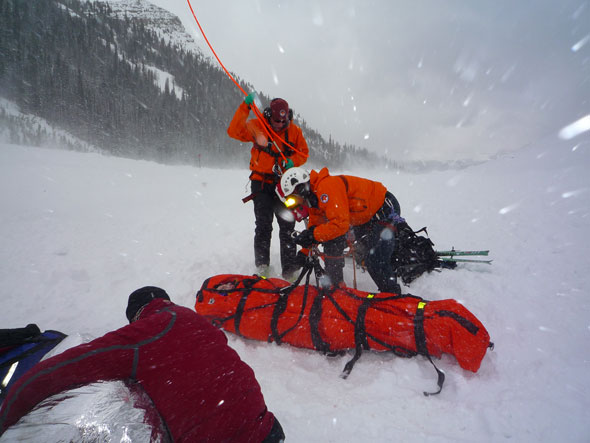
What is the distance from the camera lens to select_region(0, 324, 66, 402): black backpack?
65.4 inches

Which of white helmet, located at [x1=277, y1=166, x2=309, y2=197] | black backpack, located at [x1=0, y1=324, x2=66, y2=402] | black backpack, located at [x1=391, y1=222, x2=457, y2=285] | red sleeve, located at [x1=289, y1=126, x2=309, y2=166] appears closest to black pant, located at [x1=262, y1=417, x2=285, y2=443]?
black backpack, located at [x1=0, y1=324, x2=66, y2=402]

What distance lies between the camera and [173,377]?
1.16 m

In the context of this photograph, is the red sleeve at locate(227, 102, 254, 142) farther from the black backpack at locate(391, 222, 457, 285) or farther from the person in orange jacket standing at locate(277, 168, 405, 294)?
the black backpack at locate(391, 222, 457, 285)

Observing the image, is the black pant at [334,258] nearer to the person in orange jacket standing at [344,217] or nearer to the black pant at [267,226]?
the person in orange jacket standing at [344,217]

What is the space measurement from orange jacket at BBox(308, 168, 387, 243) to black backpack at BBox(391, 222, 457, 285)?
684mm

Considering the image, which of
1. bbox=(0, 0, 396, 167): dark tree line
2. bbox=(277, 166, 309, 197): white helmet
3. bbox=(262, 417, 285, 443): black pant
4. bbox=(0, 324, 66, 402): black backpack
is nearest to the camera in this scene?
bbox=(262, 417, 285, 443): black pant

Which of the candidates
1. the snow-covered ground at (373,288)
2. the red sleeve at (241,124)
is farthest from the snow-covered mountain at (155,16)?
the red sleeve at (241,124)

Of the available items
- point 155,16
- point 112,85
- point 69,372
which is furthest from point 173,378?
point 155,16

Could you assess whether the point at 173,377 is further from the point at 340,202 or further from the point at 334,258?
the point at 334,258

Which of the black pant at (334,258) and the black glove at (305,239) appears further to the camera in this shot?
the black pant at (334,258)

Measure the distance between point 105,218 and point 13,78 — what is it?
157 feet

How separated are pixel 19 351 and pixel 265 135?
A: 10.00 ft

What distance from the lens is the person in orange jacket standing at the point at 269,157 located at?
350 cm

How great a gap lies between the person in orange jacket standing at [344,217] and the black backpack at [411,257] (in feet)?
1.22
